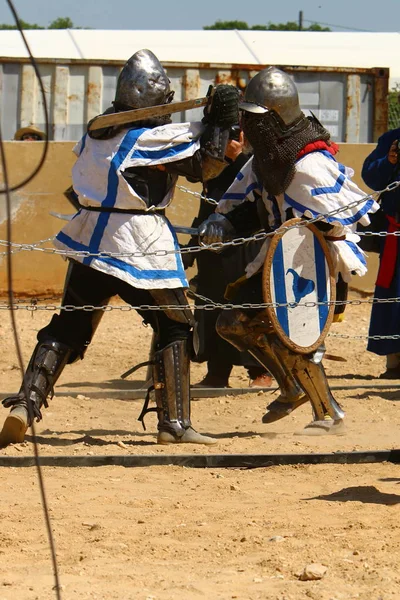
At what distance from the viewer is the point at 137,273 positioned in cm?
559

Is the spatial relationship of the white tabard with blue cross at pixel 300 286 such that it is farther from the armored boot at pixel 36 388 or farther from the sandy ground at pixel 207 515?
the armored boot at pixel 36 388

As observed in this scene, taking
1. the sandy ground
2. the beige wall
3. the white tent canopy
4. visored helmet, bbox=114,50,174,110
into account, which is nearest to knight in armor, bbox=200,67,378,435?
the sandy ground

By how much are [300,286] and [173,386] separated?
2.59ft

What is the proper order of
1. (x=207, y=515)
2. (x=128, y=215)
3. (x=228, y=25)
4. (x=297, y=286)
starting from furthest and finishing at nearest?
(x=228, y=25) → (x=297, y=286) → (x=128, y=215) → (x=207, y=515)

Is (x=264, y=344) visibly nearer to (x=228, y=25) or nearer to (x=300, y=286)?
(x=300, y=286)

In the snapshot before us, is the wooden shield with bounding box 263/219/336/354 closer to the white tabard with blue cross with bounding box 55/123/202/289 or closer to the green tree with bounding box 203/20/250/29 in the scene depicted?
the white tabard with blue cross with bounding box 55/123/202/289

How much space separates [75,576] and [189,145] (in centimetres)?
251

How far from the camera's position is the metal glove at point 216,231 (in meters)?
5.91

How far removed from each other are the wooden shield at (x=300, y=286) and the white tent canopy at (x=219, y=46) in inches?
453

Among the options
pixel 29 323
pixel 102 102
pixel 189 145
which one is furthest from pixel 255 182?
pixel 102 102

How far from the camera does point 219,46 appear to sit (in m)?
20.1

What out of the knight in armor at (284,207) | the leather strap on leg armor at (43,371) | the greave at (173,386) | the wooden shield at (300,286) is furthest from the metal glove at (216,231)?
the leather strap on leg armor at (43,371)

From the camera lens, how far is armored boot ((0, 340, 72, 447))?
5.57 m

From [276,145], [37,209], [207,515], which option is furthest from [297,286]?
[37,209]
